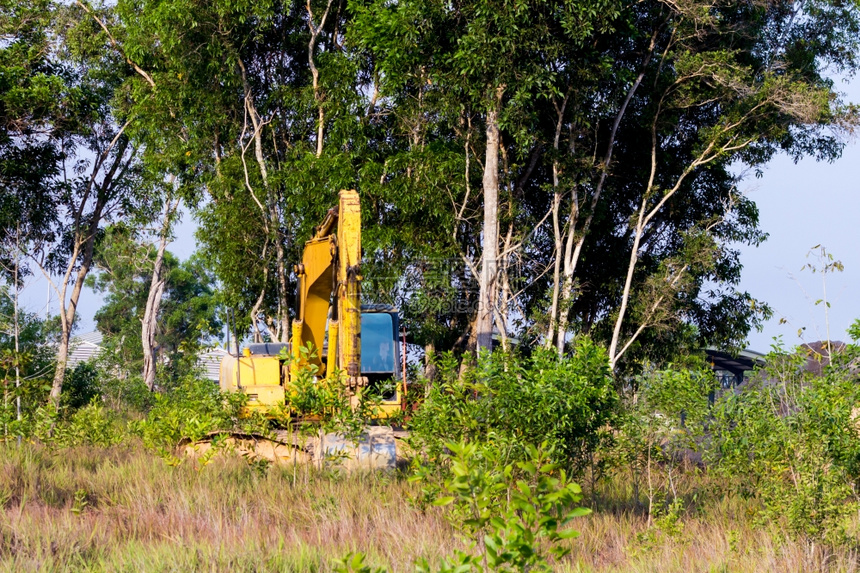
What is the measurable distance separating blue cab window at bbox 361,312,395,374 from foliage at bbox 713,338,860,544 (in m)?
6.14

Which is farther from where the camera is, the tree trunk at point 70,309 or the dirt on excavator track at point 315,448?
the tree trunk at point 70,309

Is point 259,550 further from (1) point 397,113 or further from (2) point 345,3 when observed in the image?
(2) point 345,3

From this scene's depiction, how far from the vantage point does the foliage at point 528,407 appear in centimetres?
970

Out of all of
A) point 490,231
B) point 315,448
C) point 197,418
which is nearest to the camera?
point 197,418

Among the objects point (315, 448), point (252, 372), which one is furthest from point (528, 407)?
point (252, 372)

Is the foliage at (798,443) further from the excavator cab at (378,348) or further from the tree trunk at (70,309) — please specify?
the tree trunk at (70,309)

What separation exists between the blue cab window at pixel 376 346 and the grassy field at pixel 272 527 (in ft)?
13.8

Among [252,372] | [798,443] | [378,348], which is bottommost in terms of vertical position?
[798,443]

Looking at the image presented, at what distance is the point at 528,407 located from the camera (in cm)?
971

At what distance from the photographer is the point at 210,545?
7.73 metres

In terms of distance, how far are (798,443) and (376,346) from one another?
8029mm

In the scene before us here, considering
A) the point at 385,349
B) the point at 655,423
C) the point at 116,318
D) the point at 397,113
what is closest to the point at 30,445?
the point at 385,349

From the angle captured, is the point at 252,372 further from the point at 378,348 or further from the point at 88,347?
the point at 88,347

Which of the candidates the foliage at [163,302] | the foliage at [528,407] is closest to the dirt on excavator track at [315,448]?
the foliage at [528,407]
